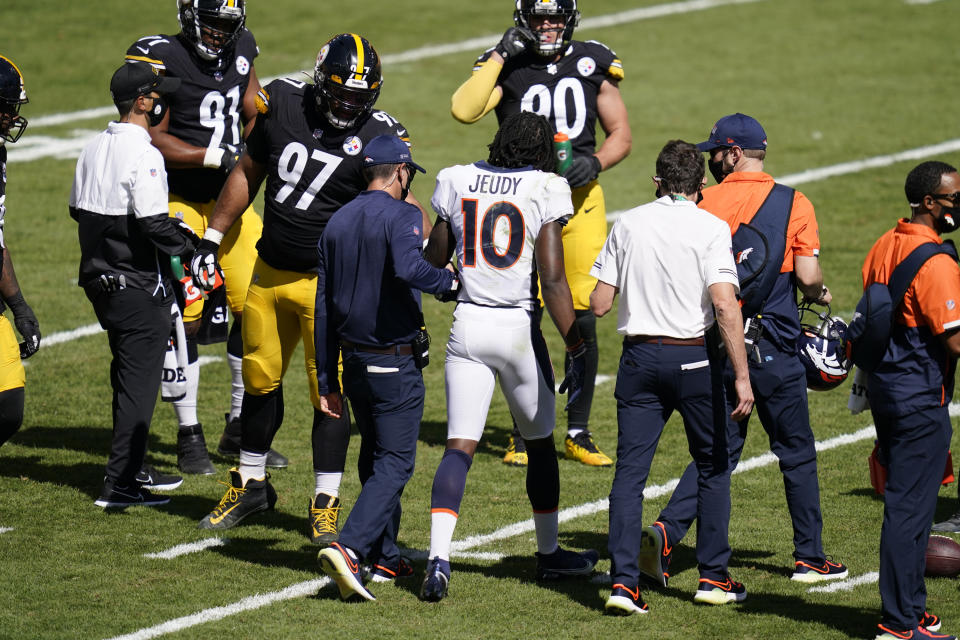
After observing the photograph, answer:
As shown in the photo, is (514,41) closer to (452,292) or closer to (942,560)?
(452,292)

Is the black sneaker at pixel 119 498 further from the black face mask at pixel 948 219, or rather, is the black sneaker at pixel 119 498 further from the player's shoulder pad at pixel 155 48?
the black face mask at pixel 948 219

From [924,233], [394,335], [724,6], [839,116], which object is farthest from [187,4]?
[724,6]

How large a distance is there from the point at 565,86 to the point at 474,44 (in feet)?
41.9

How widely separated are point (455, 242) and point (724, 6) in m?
18.6

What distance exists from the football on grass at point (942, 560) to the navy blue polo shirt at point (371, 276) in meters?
2.79

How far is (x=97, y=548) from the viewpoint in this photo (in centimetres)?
739

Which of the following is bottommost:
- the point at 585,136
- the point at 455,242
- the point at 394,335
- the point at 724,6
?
the point at 394,335

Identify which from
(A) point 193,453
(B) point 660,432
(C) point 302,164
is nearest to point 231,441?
(A) point 193,453

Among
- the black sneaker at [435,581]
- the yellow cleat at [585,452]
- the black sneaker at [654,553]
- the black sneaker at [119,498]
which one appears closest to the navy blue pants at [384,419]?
the black sneaker at [435,581]

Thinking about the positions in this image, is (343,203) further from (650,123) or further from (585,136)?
→ (650,123)

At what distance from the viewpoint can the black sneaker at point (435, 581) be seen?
21.4 ft

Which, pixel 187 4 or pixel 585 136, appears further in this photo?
pixel 585 136

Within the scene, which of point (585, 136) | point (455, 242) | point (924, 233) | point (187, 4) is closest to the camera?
point (924, 233)

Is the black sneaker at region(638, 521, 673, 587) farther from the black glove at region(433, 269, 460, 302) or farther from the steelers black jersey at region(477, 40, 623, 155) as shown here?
the steelers black jersey at region(477, 40, 623, 155)
